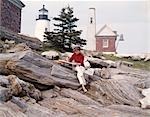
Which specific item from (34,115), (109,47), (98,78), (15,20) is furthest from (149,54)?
(109,47)

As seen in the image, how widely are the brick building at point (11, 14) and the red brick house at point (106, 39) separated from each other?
17.5 metres

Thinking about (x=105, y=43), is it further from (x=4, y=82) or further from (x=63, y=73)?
(x=4, y=82)

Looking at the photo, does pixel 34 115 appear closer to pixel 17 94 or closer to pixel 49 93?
pixel 17 94

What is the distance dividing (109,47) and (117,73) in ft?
109

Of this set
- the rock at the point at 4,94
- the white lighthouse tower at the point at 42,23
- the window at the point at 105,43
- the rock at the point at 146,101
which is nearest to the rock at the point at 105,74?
the rock at the point at 146,101

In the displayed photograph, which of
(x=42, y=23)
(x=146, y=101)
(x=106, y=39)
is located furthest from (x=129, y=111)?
(x=106, y=39)

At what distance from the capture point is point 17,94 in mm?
10180

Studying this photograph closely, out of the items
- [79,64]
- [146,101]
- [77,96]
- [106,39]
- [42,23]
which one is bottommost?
[146,101]

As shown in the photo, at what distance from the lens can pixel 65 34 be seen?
93.1 ft

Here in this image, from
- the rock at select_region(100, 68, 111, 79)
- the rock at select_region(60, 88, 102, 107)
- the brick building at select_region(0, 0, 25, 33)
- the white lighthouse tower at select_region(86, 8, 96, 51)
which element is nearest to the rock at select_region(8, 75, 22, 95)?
the rock at select_region(60, 88, 102, 107)

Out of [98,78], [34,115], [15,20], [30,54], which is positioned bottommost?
[34,115]

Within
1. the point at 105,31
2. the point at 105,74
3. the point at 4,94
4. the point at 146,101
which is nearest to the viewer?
the point at 4,94

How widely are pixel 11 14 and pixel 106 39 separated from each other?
71.8 ft

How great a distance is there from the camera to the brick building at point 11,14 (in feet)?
83.5
